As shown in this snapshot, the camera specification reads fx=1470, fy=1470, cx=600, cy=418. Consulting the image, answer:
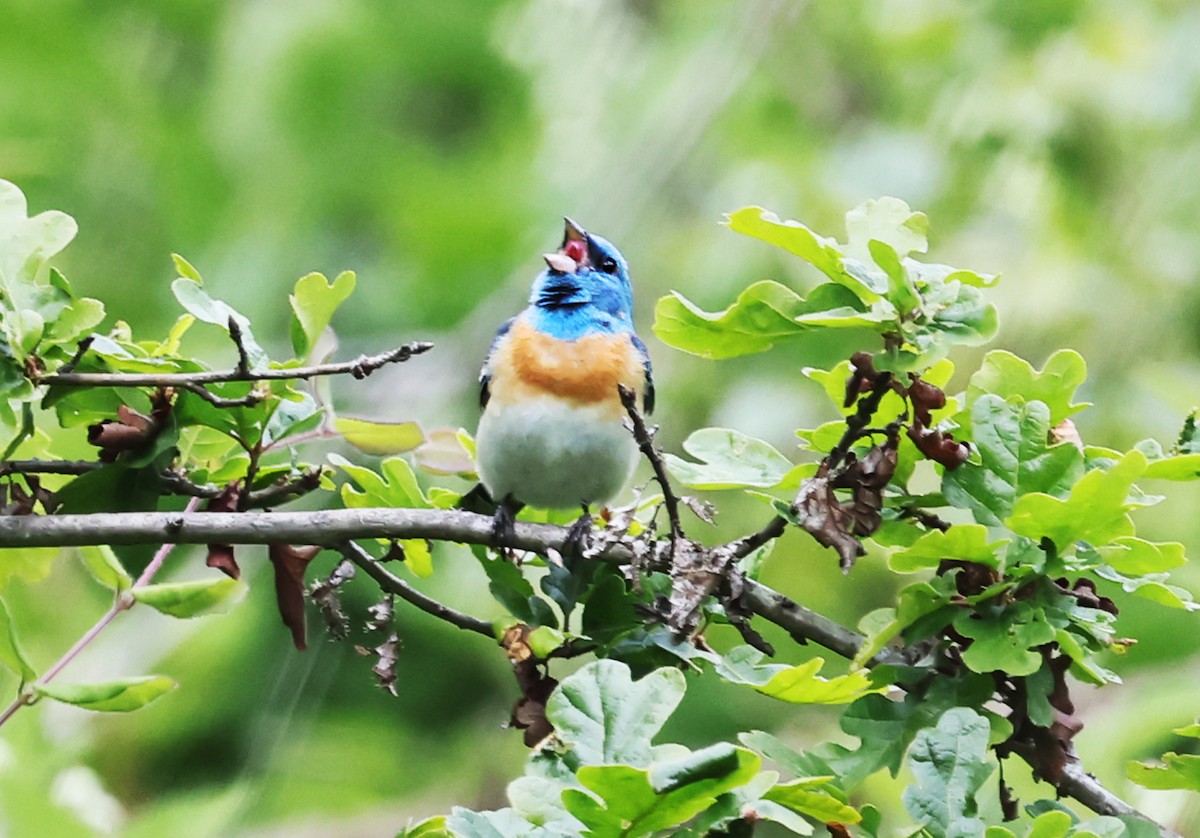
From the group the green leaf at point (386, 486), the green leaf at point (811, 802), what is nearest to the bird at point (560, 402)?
the green leaf at point (386, 486)

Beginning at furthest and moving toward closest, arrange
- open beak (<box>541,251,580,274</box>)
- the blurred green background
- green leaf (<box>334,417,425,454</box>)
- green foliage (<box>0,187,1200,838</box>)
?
1. the blurred green background
2. open beak (<box>541,251,580,274</box>)
3. green leaf (<box>334,417,425,454</box>)
4. green foliage (<box>0,187,1200,838</box>)

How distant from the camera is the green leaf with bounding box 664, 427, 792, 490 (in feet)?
5.50

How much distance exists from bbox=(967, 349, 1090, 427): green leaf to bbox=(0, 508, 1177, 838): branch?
0.31m

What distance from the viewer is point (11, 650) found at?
167 cm

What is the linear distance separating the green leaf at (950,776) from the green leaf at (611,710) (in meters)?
0.26

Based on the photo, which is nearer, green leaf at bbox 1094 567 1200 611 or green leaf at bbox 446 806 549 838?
green leaf at bbox 446 806 549 838

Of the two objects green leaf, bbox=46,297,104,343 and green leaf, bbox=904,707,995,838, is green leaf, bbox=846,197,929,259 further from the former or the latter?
green leaf, bbox=46,297,104,343

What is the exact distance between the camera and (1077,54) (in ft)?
17.9

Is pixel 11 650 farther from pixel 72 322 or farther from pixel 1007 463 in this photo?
pixel 1007 463

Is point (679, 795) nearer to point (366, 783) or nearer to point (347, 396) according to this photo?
point (347, 396)

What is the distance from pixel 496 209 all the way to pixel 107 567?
457 centimetres

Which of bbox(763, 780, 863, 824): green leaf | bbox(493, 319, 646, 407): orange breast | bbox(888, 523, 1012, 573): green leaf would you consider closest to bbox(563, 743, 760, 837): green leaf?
bbox(763, 780, 863, 824): green leaf

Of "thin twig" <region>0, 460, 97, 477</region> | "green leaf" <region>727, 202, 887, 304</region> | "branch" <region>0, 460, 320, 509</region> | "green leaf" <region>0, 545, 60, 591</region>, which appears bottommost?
"green leaf" <region>0, 545, 60, 591</region>

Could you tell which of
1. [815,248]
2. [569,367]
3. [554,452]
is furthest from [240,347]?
[569,367]
